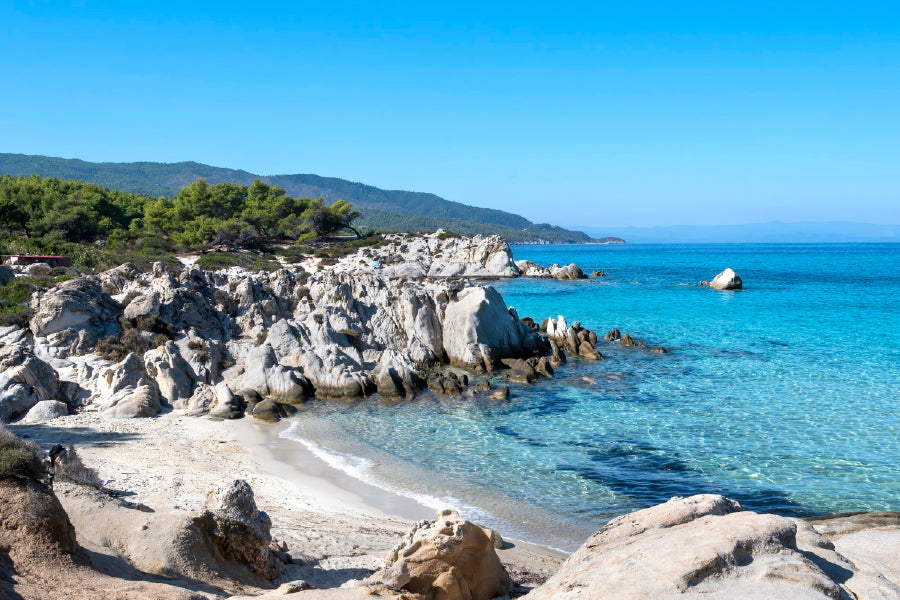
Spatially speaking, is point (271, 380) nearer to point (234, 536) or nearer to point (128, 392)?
point (128, 392)

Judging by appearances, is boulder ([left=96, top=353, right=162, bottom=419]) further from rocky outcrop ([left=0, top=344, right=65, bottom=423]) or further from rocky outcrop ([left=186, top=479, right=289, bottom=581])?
rocky outcrop ([left=186, top=479, right=289, bottom=581])

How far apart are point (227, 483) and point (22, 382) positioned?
10.4 metres

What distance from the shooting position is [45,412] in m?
19.8

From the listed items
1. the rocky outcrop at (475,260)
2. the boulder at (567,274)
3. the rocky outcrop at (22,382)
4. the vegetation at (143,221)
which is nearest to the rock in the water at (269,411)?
the rocky outcrop at (22,382)

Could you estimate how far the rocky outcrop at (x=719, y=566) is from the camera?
5.45m

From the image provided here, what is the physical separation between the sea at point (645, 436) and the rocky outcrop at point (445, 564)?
153 inches

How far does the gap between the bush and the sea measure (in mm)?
8242

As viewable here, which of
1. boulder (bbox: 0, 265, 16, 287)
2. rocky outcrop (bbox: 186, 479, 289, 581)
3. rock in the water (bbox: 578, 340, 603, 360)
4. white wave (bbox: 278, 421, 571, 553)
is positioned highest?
boulder (bbox: 0, 265, 16, 287)

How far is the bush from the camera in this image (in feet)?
27.4

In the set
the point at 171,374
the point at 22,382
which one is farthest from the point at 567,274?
the point at 22,382

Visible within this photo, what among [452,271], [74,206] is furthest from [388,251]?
[74,206]

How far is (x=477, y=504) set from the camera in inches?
570

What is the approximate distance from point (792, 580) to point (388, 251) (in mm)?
83619

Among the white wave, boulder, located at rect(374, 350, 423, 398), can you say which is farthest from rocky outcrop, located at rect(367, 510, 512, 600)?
boulder, located at rect(374, 350, 423, 398)
